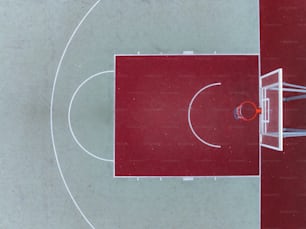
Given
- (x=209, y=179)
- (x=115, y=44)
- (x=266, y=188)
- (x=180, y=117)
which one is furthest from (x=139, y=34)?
(x=266, y=188)

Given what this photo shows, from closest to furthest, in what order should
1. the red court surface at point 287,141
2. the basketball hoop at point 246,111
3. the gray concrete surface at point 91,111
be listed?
the basketball hoop at point 246,111
the red court surface at point 287,141
the gray concrete surface at point 91,111

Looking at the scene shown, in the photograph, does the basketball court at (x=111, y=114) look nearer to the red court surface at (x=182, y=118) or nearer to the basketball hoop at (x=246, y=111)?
the red court surface at (x=182, y=118)

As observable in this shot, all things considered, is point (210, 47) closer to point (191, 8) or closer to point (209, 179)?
point (191, 8)

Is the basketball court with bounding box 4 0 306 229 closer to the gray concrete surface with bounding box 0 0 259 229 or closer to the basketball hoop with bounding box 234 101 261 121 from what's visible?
the gray concrete surface with bounding box 0 0 259 229

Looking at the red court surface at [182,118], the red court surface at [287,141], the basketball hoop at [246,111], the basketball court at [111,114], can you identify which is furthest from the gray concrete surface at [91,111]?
the basketball hoop at [246,111]

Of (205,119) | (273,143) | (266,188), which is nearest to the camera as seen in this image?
(273,143)

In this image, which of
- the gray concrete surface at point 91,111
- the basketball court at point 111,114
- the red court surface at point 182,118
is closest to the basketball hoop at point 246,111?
the red court surface at point 182,118

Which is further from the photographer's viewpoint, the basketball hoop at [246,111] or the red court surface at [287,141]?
the red court surface at [287,141]

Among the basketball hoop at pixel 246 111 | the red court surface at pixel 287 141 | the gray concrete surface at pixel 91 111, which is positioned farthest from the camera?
the gray concrete surface at pixel 91 111
